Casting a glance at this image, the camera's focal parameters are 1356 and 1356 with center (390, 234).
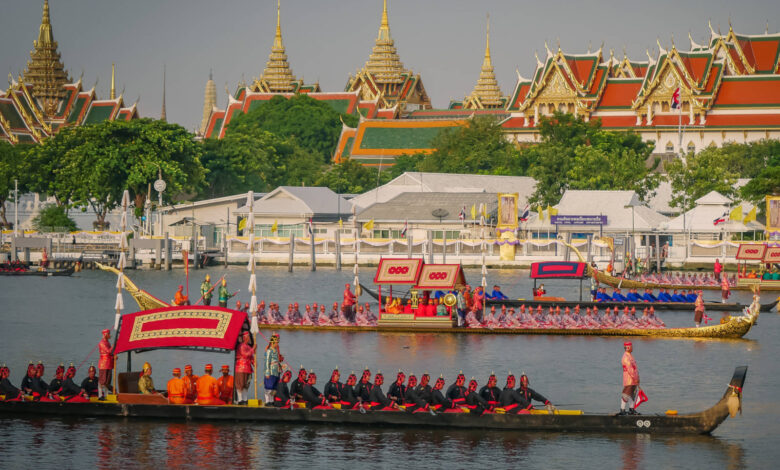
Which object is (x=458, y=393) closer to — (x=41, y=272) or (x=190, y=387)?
(x=190, y=387)

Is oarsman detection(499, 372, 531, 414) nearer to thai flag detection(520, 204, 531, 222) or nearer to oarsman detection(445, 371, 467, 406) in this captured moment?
oarsman detection(445, 371, 467, 406)

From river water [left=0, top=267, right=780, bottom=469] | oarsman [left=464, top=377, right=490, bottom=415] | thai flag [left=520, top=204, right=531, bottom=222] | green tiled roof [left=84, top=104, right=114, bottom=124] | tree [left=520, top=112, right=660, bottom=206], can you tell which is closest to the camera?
river water [left=0, top=267, right=780, bottom=469]

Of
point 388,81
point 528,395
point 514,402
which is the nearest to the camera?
point 514,402

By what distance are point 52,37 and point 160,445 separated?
388 feet

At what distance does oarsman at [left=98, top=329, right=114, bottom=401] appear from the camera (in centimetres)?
3025

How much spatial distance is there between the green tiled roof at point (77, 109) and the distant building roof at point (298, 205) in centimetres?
4522

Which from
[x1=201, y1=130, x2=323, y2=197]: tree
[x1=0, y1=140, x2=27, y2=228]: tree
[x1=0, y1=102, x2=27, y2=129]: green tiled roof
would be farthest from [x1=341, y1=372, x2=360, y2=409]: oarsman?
[x1=0, y1=102, x2=27, y2=129]: green tiled roof

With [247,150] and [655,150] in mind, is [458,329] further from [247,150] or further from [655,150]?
[655,150]

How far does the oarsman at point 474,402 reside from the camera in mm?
29000

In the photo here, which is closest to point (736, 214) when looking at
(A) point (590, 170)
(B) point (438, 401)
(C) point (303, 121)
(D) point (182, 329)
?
(A) point (590, 170)

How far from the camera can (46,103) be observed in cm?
13312

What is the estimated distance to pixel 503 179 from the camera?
95.9 metres

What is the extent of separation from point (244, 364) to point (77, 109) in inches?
4154

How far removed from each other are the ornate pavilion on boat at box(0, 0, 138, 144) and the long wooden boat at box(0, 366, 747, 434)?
3649 inches
